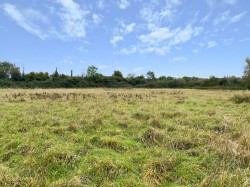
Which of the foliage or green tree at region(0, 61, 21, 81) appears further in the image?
green tree at region(0, 61, 21, 81)

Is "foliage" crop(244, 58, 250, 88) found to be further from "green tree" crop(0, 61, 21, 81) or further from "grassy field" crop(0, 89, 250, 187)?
"green tree" crop(0, 61, 21, 81)

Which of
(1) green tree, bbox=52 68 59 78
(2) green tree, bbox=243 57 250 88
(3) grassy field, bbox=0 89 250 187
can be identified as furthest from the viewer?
(1) green tree, bbox=52 68 59 78

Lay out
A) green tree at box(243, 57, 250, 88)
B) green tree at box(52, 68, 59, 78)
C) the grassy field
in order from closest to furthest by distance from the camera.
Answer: the grassy field < green tree at box(243, 57, 250, 88) < green tree at box(52, 68, 59, 78)

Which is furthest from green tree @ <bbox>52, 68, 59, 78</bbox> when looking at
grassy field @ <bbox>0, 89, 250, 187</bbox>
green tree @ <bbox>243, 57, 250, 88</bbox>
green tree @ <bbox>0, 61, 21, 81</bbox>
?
grassy field @ <bbox>0, 89, 250, 187</bbox>

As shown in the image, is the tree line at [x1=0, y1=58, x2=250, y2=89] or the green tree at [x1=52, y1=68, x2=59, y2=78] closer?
the tree line at [x1=0, y1=58, x2=250, y2=89]

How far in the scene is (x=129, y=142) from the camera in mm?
5586

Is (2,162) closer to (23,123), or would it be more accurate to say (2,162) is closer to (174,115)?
(23,123)

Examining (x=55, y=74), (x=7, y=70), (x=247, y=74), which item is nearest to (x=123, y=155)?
(x=247, y=74)

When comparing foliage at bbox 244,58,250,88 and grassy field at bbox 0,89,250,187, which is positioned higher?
foliage at bbox 244,58,250,88

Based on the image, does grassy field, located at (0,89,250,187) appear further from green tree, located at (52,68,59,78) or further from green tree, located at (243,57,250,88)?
green tree, located at (52,68,59,78)

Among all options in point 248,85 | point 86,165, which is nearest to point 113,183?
point 86,165

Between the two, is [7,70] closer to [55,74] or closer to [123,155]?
[55,74]

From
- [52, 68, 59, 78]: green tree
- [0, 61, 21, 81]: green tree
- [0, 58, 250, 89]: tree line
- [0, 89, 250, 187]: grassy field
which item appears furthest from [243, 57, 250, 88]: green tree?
[0, 61, 21, 81]: green tree

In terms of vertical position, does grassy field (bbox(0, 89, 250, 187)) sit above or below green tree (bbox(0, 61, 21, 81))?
below
